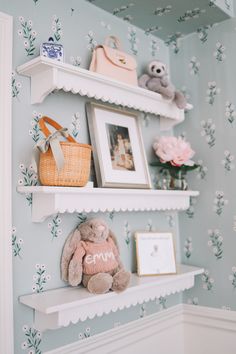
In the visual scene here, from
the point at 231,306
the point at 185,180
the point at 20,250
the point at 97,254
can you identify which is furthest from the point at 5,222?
the point at 231,306

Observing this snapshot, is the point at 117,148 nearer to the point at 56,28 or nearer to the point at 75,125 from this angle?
the point at 75,125

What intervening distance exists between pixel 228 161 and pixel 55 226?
98 centimetres

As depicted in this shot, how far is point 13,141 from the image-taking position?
1.37 meters

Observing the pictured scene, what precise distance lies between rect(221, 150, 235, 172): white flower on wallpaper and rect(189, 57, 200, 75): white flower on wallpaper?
0.50 metres

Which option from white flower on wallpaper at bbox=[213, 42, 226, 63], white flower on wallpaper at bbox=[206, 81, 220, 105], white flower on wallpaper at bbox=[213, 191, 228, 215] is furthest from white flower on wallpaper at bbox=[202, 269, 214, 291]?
white flower on wallpaper at bbox=[213, 42, 226, 63]

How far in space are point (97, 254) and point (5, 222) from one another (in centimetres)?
39

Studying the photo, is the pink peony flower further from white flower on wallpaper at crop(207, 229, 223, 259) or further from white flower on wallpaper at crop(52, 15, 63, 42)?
white flower on wallpaper at crop(52, 15, 63, 42)

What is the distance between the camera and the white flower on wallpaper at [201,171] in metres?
2.02

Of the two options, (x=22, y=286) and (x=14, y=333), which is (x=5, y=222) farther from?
(x=14, y=333)

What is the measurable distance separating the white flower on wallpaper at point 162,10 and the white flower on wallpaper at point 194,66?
34 centimetres

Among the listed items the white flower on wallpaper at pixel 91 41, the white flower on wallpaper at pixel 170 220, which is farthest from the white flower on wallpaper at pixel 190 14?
the white flower on wallpaper at pixel 170 220

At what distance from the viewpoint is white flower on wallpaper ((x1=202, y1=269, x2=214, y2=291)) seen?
1.95 meters

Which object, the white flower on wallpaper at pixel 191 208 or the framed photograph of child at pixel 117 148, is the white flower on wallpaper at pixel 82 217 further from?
the white flower on wallpaper at pixel 191 208

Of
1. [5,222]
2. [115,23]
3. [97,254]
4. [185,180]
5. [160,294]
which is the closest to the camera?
[5,222]
